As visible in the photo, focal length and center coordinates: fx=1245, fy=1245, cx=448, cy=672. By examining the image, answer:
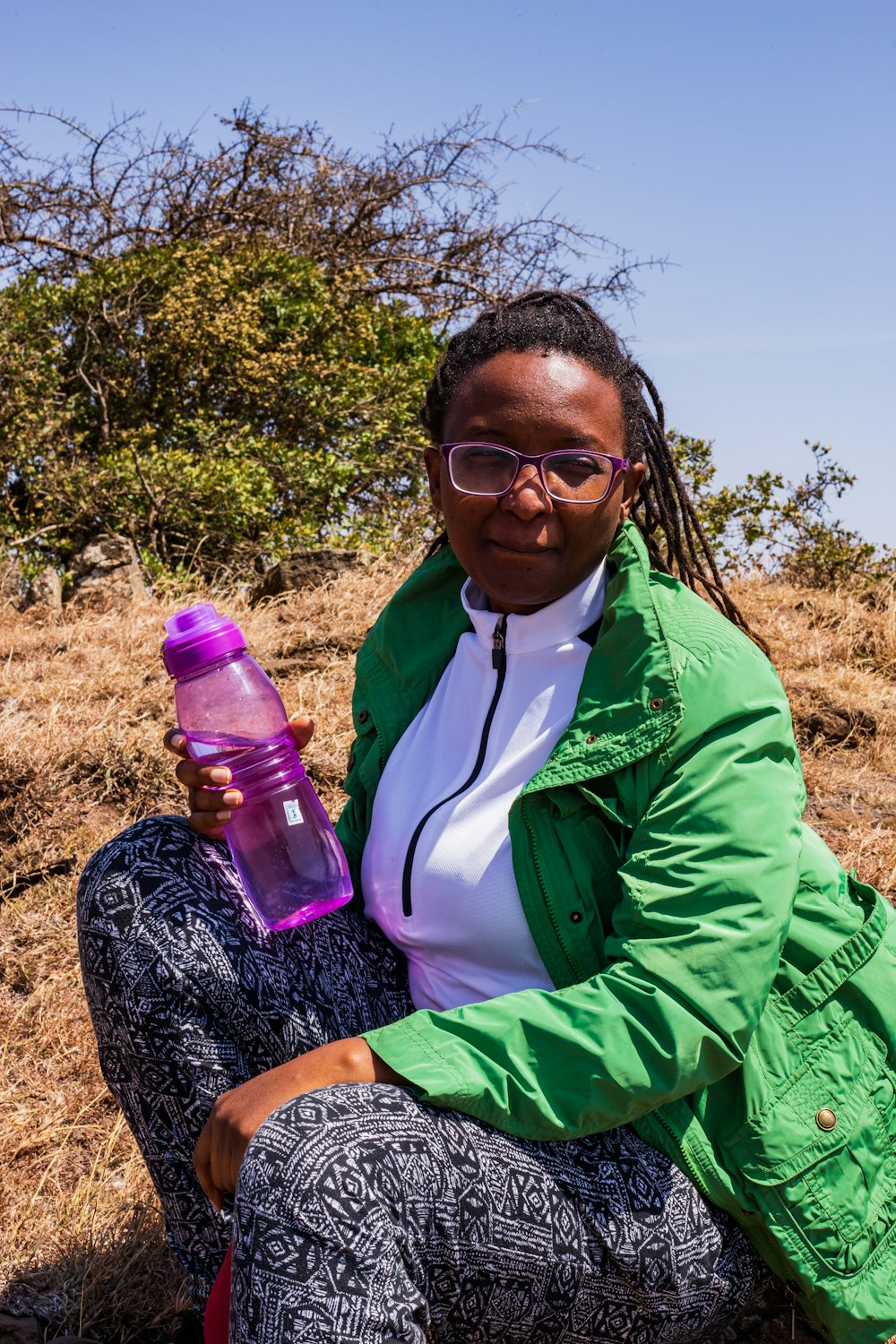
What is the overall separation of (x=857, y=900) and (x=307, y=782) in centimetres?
100

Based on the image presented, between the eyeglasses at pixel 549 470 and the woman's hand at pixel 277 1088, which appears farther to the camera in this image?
the eyeglasses at pixel 549 470

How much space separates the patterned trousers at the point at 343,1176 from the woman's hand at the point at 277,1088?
7 centimetres

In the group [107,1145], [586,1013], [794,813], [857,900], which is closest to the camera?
[586,1013]

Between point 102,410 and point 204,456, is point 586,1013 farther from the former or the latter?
point 102,410

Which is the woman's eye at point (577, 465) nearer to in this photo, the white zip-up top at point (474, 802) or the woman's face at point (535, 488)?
the woman's face at point (535, 488)

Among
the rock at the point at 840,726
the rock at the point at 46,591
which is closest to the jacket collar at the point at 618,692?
the rock at the point at 840,726

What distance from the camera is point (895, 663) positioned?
515 centimetres

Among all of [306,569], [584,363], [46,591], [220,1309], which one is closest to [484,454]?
[584,363]

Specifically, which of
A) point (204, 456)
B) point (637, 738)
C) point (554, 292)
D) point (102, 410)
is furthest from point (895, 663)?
point (102, 410)

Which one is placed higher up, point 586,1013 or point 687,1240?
point 586,1013

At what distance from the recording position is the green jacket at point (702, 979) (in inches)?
63.3

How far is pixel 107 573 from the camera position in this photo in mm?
6680

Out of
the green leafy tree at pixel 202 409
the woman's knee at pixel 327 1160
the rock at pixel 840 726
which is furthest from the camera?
the green leafy tree at pixel 202 409

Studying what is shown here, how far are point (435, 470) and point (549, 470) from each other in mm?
284
